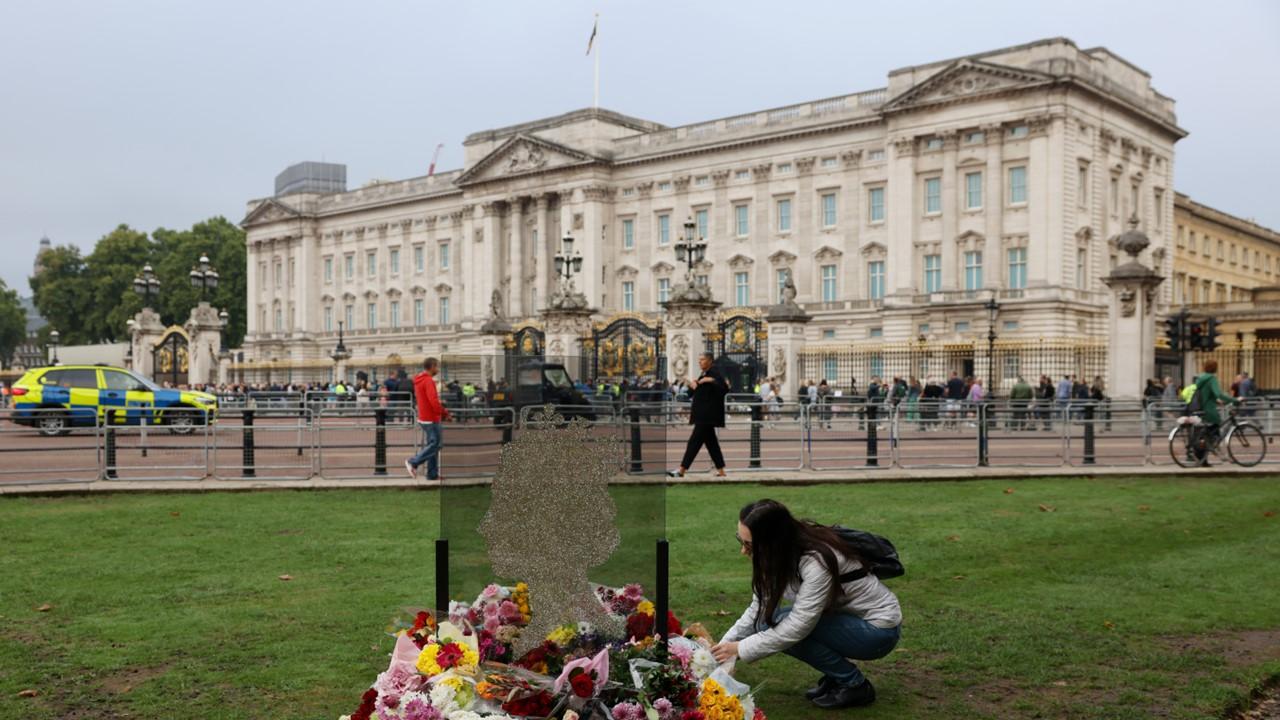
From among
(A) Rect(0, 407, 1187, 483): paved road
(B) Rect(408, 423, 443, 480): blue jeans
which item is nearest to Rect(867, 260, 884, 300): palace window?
(A) Rect(0, 407, 1187, 483): paved road

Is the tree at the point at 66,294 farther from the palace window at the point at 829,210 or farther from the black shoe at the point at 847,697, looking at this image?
the black shoe at the point at 847,697

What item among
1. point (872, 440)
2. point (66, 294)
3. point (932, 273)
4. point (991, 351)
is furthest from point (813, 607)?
point (66, 294)

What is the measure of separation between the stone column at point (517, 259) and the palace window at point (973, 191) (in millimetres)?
29324

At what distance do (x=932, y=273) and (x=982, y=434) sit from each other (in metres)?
38.5

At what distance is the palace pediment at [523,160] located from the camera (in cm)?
6956

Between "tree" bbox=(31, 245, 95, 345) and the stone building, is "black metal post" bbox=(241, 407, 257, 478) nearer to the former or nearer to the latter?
the stone building

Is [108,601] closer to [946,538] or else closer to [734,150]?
[946,538]

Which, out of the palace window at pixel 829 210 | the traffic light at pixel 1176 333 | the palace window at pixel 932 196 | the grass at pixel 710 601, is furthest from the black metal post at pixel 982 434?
the palace window at pixel 829 210

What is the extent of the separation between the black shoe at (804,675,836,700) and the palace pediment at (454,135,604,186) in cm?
6398

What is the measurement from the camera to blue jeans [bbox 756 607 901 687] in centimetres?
557

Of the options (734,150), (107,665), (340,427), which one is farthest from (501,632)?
(734,150)

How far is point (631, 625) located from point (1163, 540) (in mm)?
8027

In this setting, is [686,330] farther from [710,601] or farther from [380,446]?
[710,601]

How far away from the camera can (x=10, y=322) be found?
113 metres
